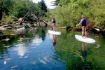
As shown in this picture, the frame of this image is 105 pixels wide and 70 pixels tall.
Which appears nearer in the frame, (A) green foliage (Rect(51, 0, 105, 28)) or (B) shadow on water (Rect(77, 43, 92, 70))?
(B) shadow on water (Rect(77, 43, 92, 70))

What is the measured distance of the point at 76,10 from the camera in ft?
194

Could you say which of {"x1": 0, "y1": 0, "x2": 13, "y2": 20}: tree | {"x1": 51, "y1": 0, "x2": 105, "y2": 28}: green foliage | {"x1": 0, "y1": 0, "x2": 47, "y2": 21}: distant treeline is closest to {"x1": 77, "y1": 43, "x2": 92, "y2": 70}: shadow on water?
{"x1": 51, "y1": 0, "x2": 105, "y2": 28}: green foliage

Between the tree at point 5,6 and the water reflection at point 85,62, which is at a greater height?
the tree at point 5,6

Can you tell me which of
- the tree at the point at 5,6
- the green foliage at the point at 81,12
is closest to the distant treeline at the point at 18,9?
the tree at the point at 5,6

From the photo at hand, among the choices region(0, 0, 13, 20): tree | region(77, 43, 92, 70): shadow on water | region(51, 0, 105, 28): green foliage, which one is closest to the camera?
region(77, 43, 92, 70): shadow on water

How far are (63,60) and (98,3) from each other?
107 feet

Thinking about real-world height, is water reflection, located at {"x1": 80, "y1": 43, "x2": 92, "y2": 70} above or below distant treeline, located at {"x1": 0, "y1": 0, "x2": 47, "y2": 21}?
below

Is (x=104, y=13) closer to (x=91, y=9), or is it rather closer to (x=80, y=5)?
(x=91, y=9)

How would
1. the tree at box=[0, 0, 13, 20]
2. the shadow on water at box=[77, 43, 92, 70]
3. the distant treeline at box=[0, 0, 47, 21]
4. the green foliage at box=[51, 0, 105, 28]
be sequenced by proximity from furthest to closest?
the distant treeline at box=[0, 0, 47, 21] → the tree at box=[0, 0, 13, 20] → the green foliage at box=[51, 0, 105, 28] → the shadow on water at box=[77, 43, 92, 70]

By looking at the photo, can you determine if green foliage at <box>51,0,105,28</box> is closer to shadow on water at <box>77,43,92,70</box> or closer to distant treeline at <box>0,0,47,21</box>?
distant treeline at <box>0,0,47,21</box>

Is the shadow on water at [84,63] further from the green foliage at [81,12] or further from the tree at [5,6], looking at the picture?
the tree at [5,6]

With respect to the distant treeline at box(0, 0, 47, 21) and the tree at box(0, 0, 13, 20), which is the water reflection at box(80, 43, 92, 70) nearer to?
the distant treeline at box(0, 0, 47, 21)

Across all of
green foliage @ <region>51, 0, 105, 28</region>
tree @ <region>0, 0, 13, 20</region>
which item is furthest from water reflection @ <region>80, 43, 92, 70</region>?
tree @ <region>0, 0, 13, 20</region>

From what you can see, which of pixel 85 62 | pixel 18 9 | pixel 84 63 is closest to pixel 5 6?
pixel 18 9
